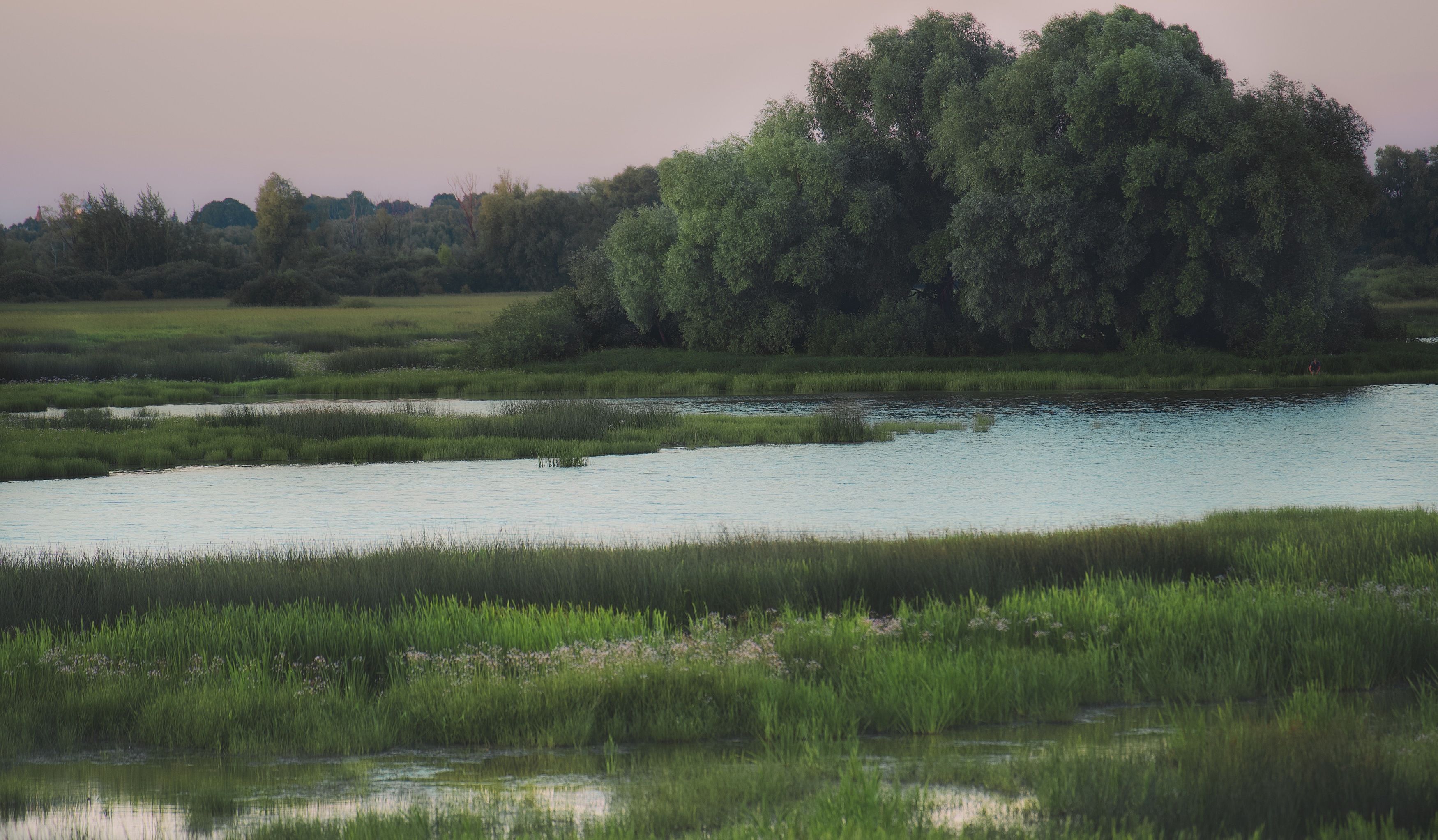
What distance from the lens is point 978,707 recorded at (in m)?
8.03

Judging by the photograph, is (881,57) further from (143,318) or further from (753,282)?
(143,318)

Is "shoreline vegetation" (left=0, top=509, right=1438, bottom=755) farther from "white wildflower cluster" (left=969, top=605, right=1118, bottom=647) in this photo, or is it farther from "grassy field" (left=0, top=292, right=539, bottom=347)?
"grassy field" (left=0, top=292, right=539, bottom=347)

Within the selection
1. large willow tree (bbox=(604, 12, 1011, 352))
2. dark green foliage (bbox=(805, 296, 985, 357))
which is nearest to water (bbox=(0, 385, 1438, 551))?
dark green foliage (bbox=(805, 296, 985, 357))

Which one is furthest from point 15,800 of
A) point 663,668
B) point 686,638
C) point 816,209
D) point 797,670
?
point 816,209

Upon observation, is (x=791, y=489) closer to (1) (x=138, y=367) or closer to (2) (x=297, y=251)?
(1) (x=138, y=367)

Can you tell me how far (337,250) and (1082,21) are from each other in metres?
97.1

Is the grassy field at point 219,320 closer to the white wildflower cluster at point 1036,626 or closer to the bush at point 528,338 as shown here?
the bush at point 528,338

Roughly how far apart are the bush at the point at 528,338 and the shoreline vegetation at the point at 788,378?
197cm

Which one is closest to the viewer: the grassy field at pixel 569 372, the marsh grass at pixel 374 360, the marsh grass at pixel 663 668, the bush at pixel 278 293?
the marsh grass at pixel 663 668

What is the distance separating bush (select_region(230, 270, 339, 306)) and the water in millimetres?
80271

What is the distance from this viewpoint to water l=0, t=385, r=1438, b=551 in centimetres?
1898

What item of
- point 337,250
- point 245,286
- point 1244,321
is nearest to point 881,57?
point 1244,321

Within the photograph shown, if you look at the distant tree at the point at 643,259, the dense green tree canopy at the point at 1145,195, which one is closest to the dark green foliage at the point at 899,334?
the dense green tree canopy at the point at 1145,195

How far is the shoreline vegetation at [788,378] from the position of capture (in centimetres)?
4375
